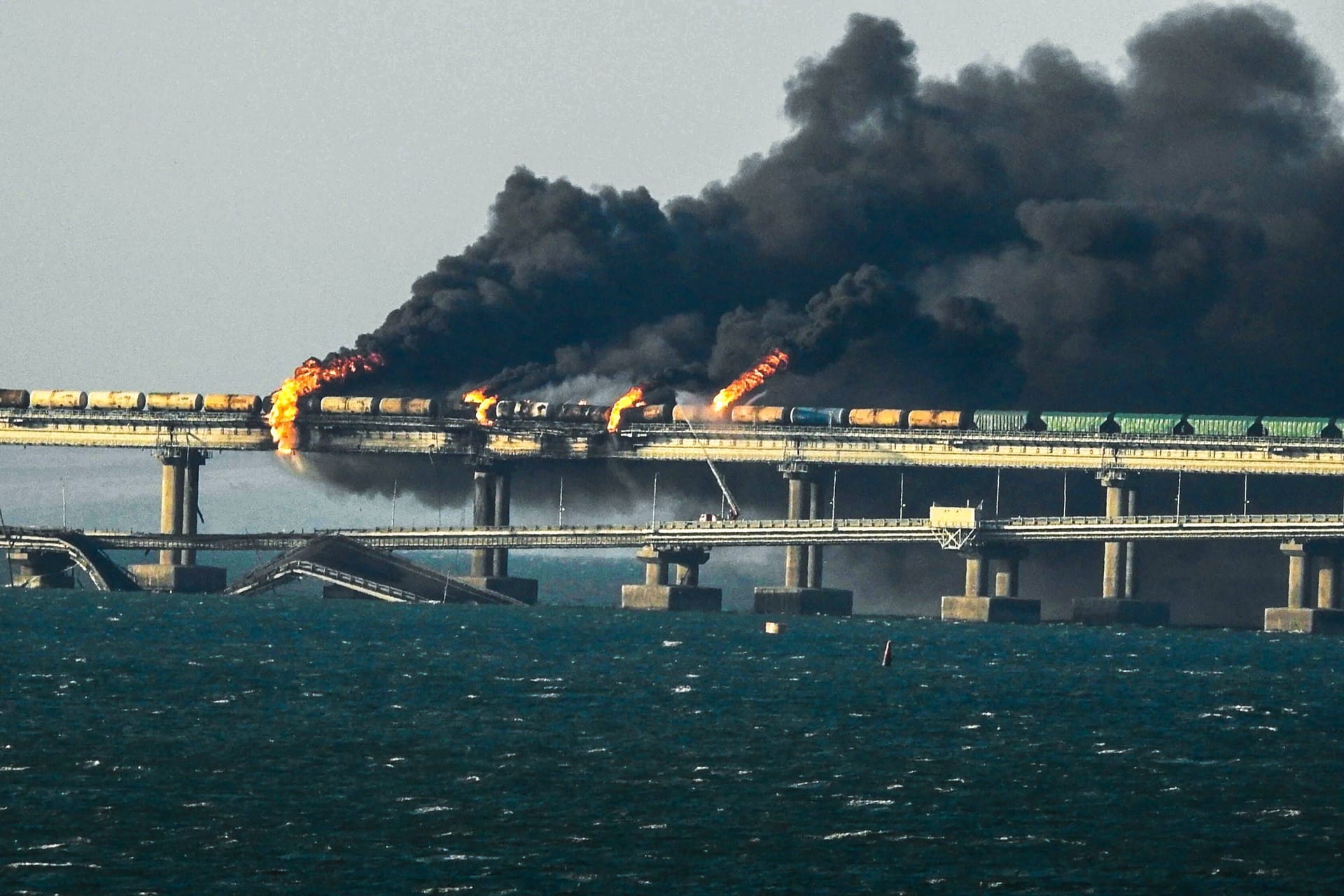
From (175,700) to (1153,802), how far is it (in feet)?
184

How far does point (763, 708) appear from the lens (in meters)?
146

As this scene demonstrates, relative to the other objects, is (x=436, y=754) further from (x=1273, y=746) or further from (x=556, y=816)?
(x=1273, y=746)

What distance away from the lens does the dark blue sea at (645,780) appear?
89625 millimetres

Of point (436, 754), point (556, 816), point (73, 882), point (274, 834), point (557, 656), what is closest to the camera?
point (73, 882)

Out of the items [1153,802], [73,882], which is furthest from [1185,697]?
[73,882]

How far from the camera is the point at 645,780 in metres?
112

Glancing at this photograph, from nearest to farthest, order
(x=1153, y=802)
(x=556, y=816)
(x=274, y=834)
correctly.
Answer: (x=274, y=834) < (x=556, y=816) < (x=1153, y=802)

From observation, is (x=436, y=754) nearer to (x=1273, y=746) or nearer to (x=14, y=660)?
(x=1273, y=746)

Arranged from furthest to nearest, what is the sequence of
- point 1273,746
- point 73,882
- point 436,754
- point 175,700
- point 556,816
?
point 175,700
point 1273,746
point 436,754
point 556,816
point 73,882

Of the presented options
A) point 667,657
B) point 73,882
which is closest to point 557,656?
point 667,657

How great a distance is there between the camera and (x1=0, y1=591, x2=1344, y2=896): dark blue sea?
8962cm

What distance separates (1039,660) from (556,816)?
101797mm

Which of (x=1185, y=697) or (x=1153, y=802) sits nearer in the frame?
(x=1153, y=802)

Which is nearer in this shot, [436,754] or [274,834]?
[274,834]
